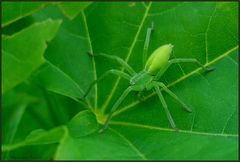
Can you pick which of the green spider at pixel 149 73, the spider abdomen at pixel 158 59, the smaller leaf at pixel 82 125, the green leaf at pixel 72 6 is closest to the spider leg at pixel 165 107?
the green spider at pixel 149 73

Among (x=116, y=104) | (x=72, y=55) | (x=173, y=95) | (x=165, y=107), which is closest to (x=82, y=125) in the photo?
(x=116, y=104)

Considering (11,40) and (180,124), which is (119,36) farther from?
(11,40)

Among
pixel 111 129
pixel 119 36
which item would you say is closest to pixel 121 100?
pixel 111 129

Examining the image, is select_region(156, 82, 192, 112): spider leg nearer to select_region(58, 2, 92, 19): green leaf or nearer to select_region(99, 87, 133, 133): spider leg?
select_region(99, 87, 133, 133): spider leg

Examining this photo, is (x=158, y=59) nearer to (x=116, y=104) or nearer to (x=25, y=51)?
(x=116, y=104)

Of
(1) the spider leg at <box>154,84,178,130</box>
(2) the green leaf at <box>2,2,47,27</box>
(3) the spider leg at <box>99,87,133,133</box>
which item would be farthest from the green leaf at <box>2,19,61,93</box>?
(1) the spider leg at <box>154,84,178,130</box>

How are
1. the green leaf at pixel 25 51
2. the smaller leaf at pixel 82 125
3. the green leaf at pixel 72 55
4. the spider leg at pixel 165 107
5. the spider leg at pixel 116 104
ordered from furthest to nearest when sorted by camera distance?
the green leaf at pixel 72 55 → the spider leg at pixel 116 104 → the spider leg at pixel 165 107 → the smaller leaf at pixel 82 125 → the green leaf at pixel 25 51

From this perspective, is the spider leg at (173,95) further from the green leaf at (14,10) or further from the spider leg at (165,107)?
the green leaf at (14,10)
